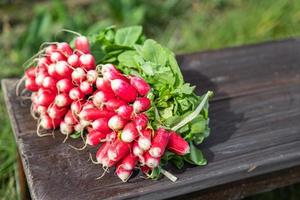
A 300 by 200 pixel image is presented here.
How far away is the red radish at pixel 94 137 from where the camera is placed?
1.46 metres

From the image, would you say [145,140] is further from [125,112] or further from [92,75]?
[92,75]

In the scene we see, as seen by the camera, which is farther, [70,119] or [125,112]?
[70,119]

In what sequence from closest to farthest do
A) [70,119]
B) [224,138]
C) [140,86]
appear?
[140,86], [70,119], [224,138]

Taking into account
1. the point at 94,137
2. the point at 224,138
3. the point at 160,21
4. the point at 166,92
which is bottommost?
the point at 160,21

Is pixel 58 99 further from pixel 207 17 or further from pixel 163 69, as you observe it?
pixel 207 17

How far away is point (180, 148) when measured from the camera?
138 centimetres

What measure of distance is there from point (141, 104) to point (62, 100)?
28 cm

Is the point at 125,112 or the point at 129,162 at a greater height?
the point at 125,112

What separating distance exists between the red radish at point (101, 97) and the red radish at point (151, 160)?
0.21 m

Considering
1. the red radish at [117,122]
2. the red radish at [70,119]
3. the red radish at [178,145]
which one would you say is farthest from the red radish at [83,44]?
the red radish at [178,145]

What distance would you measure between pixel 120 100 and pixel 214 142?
37 centimetres

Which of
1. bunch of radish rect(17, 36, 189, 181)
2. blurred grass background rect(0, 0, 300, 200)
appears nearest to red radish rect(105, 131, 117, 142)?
bunch of radish rect(17, 36, 189, 181)

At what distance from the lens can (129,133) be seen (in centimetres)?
Answer: 134

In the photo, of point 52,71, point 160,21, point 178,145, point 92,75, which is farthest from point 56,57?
point 160,21
